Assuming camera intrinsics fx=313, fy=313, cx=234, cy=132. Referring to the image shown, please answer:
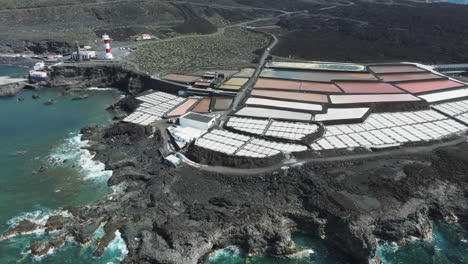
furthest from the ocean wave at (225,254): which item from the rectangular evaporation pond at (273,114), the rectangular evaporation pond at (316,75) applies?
the rectangular evaporation pond at (316,75)

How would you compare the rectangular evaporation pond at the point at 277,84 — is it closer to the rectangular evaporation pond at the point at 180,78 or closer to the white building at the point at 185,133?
the rectangular evaporation pond at the point at 180,78

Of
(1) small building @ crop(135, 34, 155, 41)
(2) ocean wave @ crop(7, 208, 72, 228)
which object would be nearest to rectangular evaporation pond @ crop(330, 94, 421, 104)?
(2) ocean wave @ crop(7, 208, 72, 228)

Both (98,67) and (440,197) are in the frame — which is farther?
(98,67)

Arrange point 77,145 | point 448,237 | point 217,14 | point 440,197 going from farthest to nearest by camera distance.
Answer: point 217,14, point 77,145, point 440,197, point 448,237

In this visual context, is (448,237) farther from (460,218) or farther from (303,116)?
(303,116)

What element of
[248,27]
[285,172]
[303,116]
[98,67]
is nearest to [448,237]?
[285,172]

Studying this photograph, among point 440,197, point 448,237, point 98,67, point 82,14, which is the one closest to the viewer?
point 448,237
